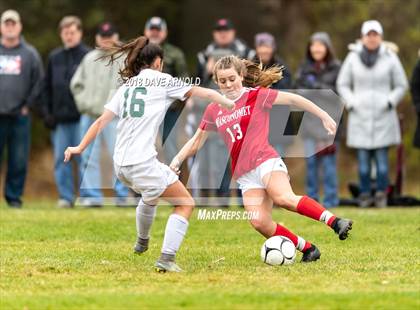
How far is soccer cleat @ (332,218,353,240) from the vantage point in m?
8.57

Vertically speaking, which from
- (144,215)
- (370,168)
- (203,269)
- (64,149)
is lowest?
(64,149)

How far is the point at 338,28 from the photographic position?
79.9 ft

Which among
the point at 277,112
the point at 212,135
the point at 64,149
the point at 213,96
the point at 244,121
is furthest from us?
the point at 64,149

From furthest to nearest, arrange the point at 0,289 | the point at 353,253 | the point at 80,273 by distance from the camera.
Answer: the point at 353,253, the point at 80,273, the point at 0,289

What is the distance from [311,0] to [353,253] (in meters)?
17.0

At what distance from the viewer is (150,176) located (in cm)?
835

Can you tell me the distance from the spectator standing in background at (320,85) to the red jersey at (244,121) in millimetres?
5194

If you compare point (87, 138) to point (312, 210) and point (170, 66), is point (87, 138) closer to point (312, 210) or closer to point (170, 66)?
point (312, 210)

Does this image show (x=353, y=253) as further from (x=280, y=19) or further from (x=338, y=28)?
(x=280, y=19)

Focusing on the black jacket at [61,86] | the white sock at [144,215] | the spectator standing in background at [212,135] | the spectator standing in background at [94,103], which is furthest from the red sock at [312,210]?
the black jacket at [61,86]

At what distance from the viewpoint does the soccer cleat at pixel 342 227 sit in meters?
8.57

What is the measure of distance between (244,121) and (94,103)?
5.60 meters

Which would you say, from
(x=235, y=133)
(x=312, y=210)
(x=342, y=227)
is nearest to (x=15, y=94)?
(x=235, y=133)

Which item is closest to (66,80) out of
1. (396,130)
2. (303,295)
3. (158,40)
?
(158,40)
